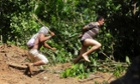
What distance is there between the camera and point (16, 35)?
47.5 ft

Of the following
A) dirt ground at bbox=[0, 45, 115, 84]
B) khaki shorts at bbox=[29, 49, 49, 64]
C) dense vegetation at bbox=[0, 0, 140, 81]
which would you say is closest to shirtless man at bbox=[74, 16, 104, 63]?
dense vegetation at bbox=[0, 0, 140, 81]

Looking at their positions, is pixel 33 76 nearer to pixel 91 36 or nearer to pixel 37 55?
pixel 37 55

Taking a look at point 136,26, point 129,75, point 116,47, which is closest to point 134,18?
point 136,26

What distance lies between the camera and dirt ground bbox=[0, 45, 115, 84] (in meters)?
8.35

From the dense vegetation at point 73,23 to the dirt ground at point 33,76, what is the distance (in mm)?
496

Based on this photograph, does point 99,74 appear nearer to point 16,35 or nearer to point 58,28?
point 58,28

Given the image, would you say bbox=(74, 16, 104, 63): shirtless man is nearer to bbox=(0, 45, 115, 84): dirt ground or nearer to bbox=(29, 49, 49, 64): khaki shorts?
bbox=(0, 45, 115, 84): dirt ground

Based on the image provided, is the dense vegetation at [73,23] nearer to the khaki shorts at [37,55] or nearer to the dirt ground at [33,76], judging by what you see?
the dirt ground at [33,76]

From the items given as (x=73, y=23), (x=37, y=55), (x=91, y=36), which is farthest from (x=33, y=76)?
(x=73, y=23)

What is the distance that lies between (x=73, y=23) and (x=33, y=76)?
398 cm

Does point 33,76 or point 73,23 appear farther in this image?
point 73,23

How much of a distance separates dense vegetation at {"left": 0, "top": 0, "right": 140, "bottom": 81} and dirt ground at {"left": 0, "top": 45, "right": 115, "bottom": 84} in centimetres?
50

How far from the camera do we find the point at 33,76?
9.11m

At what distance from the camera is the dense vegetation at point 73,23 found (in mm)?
10734
